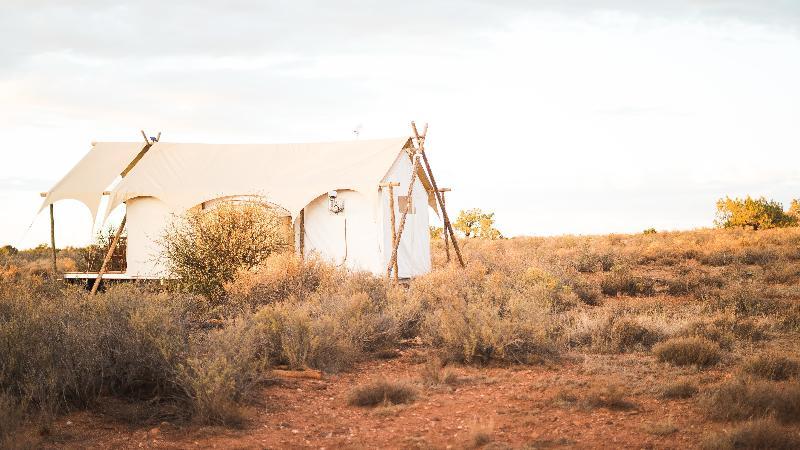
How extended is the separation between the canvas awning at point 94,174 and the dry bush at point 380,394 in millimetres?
13289

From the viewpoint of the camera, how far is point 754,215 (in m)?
34.6

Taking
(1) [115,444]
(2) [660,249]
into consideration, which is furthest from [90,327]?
(2) [660,249]

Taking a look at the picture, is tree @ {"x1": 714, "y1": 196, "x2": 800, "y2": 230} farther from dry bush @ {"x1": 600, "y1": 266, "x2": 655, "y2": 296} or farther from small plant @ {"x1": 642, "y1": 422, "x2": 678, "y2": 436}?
small plant @ {"x1": 642, "y1": 422, "x2": 678, "y2": 436}

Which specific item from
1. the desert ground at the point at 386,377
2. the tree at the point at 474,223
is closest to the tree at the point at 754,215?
the tree at the point at 474,223

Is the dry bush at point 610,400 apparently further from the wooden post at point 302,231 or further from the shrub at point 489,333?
the wooden post at point 302,231

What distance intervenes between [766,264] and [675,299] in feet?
19.6

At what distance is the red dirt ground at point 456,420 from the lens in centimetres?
→ 625

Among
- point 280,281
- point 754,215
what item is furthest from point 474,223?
point 280,281

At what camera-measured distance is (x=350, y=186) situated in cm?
1777

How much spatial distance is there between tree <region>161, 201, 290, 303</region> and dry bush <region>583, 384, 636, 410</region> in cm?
801

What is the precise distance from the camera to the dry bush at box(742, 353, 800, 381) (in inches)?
310

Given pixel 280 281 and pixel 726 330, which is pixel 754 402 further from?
pixel 280 281

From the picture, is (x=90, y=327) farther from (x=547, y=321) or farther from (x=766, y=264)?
(x=766, y=264)

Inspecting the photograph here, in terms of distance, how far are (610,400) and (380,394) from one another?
216 centimetres
